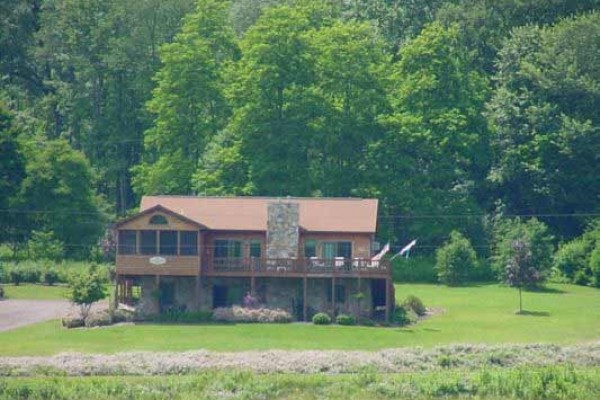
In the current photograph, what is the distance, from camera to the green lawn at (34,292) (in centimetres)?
9006

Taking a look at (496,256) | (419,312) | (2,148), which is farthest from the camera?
(2,148)

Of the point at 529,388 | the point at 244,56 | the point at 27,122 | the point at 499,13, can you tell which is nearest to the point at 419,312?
the point at 529,388

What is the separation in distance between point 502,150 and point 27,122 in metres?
31.9

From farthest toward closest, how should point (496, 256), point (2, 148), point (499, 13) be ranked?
point (499, 13), point (2, 148), point (496, 256)

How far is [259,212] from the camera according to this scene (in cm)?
8706

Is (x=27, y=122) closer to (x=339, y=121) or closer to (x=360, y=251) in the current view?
(x=339, y=121)

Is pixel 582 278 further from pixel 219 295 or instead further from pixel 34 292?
pixel 34 292

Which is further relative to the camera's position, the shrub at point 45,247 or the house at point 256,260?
the shrub at point 45,247

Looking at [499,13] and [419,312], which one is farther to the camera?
[499,13]

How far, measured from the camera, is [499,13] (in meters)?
112

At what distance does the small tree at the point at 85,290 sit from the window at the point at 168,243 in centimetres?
392

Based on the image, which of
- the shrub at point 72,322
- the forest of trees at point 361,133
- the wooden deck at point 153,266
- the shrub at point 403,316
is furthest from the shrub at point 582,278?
the shrub at point 72,322

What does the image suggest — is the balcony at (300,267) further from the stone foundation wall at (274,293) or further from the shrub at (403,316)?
the shrub at (403,316)

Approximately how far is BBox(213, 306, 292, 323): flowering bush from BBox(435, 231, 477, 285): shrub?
14.6 m
